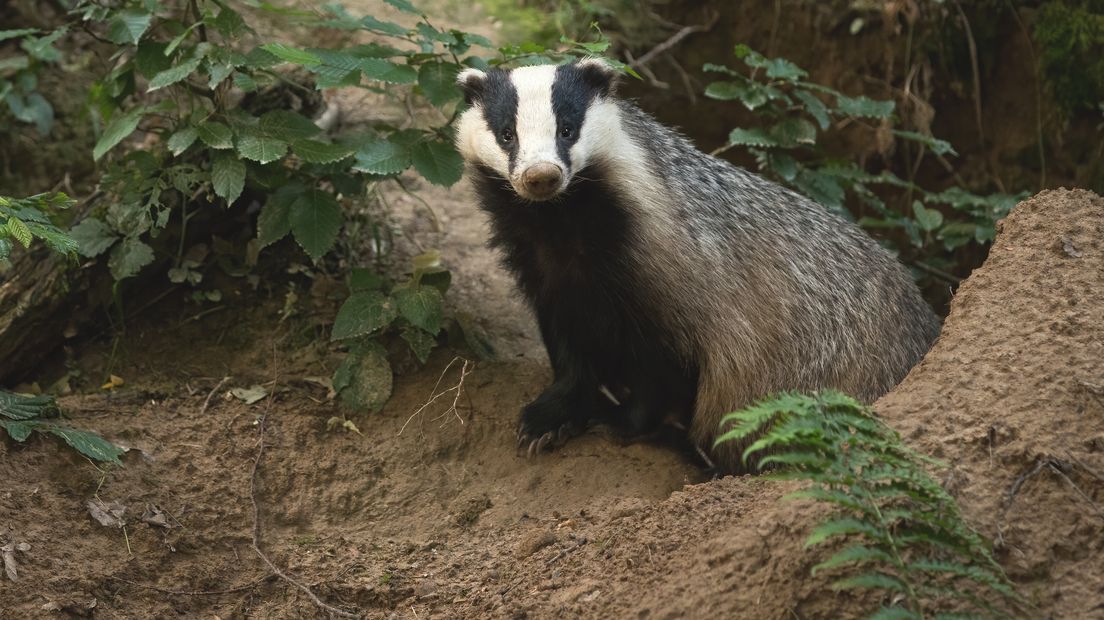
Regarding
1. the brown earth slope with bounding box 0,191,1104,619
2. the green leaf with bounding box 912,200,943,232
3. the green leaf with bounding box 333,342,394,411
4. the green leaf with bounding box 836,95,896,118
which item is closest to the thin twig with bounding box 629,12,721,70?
the green leaf with bounding box 836,95,896,118

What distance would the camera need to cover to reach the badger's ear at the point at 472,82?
4.96 metres

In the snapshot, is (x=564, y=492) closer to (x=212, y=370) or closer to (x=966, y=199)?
(x=212, y=370)

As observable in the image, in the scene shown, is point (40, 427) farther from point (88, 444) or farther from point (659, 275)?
point (659, 275)

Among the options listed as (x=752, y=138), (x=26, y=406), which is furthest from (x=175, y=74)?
Answer: (x=752, y=138)

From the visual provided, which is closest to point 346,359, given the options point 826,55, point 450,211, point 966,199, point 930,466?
point 450,211

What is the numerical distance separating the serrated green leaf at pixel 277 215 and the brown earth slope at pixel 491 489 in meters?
0.58

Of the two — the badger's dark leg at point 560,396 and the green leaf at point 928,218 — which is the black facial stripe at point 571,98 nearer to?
the badger's dark leg at point 560,396

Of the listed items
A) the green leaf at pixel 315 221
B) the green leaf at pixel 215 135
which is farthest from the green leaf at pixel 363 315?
the green leaf at pixel 215 135

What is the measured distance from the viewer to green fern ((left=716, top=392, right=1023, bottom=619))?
2756 mm

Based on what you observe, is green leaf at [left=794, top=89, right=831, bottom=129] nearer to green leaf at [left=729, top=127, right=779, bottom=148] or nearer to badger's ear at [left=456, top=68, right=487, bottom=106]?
green leaf at [left=729, top=127, right=779, bottom=148]

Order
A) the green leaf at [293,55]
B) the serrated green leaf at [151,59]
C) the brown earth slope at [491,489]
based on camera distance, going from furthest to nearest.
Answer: the serrated green leaf at [151,59]
the green leaf at [293,55]
the brown earth slope at [491,489]

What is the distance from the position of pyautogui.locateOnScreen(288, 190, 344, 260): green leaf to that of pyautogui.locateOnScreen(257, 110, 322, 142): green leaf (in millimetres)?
282

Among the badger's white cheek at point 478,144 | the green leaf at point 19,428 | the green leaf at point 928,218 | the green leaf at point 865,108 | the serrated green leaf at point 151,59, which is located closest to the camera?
the green leaf at point 19,428

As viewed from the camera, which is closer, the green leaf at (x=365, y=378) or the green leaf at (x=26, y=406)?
the green leaf at (x=26, y=406)
